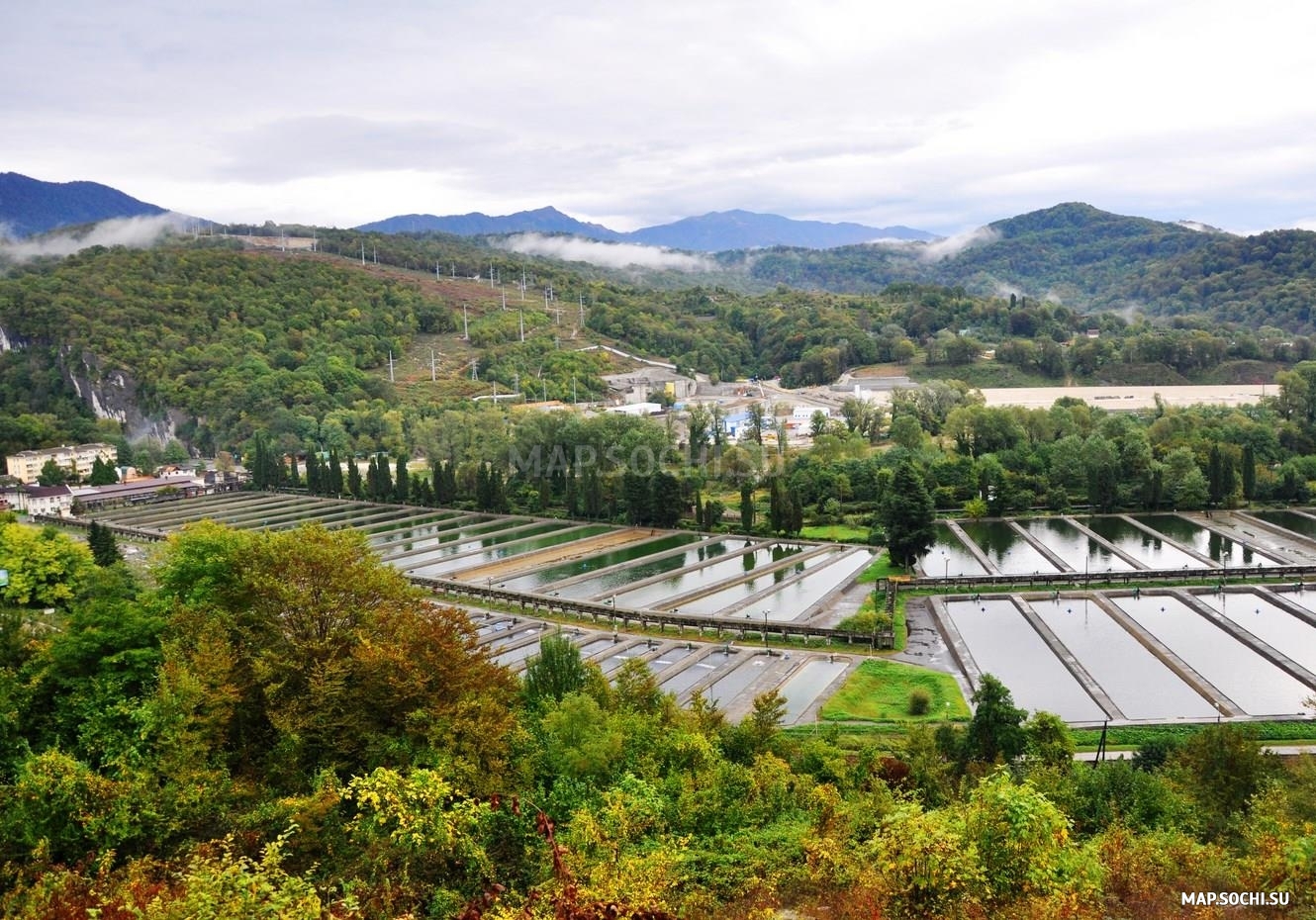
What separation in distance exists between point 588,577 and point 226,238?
10746 centimetres

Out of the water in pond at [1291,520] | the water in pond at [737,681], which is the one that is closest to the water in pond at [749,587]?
the water in pond at [737,681]

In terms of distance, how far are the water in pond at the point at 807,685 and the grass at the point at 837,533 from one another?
42.9ft

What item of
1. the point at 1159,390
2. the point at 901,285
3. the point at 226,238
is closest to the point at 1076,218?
the point at 901,285

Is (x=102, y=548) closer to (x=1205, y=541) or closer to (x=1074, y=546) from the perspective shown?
(x=1074, y=546)

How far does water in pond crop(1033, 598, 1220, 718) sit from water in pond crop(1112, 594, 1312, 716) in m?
0.74

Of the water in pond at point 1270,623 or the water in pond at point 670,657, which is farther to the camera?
the water in pond at point 670,657

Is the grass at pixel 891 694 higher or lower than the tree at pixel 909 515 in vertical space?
lower

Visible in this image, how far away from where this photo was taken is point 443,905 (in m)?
7.28

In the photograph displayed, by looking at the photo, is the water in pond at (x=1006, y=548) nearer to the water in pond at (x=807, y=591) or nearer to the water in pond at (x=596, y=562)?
the water in pond at (x=807, y=591)

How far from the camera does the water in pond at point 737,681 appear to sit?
65.9 ft

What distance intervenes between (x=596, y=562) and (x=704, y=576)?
447cm

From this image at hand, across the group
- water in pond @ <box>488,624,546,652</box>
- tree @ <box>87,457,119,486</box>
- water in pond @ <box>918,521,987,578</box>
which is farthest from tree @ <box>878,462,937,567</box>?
tree @ <box>87,457,119,486</box>

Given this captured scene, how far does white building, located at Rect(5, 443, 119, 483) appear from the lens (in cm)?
5416

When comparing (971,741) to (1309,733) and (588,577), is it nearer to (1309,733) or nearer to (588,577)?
(1309,733)
